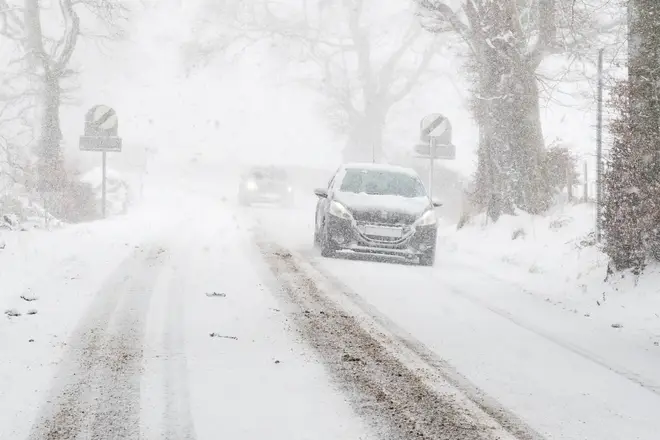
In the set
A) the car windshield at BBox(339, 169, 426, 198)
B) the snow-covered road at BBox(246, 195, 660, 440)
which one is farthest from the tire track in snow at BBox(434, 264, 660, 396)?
the car windshield at BBox(339, 169, 426, 198)

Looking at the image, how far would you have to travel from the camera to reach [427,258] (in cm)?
1191

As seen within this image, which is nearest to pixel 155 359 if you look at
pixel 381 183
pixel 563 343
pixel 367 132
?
pixel 563 343

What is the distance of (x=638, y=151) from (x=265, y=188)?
74.5 feet

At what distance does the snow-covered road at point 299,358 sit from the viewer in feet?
13.5

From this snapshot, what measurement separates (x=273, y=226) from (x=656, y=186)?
12094 mm

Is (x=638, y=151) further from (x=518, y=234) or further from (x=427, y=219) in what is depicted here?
(x=518, y=234)

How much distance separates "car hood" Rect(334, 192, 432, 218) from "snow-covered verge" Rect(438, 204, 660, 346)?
1.24 m

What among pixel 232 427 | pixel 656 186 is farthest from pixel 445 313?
pixel 232 427

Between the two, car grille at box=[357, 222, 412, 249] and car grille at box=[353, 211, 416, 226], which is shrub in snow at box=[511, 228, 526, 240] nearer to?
car grille at box=[353, 211, 416, 226]

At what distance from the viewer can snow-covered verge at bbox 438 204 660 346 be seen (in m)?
8.00

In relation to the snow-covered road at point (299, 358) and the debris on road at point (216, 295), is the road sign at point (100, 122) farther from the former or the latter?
the debris on road at point (216, 295)

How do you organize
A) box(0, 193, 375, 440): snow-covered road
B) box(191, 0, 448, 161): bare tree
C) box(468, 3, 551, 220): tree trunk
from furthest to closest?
box(191, 0, 448, 161): bare tree, box(468, 3, 551, 220): tree trunk, box(0, 193, 375, 440): snow-covered road

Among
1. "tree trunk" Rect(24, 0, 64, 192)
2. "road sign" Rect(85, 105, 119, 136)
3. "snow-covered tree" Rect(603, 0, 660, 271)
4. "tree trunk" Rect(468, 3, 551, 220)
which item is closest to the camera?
"snow-covered tree" Rect(603, 0, 660, 271)

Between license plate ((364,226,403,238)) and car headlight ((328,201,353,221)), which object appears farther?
car headlight ((328,201,353,221))
